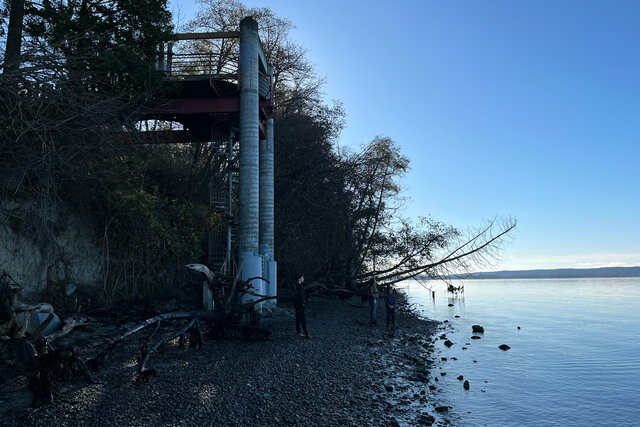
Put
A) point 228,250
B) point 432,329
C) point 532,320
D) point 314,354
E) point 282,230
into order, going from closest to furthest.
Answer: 1. point 314,354
2. point 228,250
3. point 432,329
4. point 282,230
5. point 532,320

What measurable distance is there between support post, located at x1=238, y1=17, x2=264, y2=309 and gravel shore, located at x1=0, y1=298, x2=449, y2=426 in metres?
4.98

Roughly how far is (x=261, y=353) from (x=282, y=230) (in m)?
15.9

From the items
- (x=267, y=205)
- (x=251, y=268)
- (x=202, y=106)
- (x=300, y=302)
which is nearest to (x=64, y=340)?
(x=300, y=302)

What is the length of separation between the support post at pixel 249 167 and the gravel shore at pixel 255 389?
4979 millimetres

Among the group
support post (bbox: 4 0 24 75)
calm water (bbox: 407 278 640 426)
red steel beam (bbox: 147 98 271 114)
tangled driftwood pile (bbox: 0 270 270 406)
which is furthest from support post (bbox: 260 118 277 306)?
support post (bbox: 4 0 24 75)

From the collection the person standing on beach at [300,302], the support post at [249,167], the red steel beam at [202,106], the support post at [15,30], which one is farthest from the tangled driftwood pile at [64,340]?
the red steel beam at [202,106]

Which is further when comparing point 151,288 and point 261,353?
point 151,288

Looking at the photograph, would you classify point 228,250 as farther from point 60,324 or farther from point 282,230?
point 60,324

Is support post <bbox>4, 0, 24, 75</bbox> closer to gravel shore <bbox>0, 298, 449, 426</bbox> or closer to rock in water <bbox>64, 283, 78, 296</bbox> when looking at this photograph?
rock in water <bbox>64, 283, 78, 296</bbox>

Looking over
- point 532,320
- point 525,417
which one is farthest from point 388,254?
point 525,417

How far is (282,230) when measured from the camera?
2789cm

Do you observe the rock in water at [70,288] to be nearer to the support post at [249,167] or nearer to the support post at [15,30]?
the support post at [249,167]

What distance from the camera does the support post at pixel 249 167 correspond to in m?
19.1

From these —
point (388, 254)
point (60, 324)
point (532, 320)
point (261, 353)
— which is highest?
point (388, 254)
